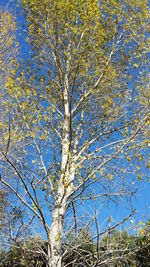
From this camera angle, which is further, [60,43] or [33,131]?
[60,43]

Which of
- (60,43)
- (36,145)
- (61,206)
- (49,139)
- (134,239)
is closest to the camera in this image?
(61,206)

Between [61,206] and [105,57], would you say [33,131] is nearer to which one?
[61,206]

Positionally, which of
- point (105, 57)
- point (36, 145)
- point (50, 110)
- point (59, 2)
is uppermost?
point (59, 2)

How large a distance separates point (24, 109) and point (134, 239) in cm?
408

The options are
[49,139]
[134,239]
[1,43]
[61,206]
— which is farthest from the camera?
[1,43]

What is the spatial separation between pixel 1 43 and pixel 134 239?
7.63 m

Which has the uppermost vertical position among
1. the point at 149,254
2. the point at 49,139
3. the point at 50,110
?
the point at 50,110

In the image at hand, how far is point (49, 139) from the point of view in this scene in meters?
5.66

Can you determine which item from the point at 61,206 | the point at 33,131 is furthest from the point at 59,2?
the point at 61,206

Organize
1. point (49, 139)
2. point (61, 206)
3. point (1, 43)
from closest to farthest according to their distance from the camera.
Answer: point (61, 206) → point (49, 139) → point (1, 43)

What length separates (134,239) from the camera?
22.1 ft

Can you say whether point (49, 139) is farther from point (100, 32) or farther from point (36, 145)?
point (100, 32)

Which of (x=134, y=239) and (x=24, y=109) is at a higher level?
(x=24, y=109)

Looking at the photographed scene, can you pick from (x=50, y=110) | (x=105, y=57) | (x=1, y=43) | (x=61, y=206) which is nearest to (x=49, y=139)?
(x=50, y=110)
